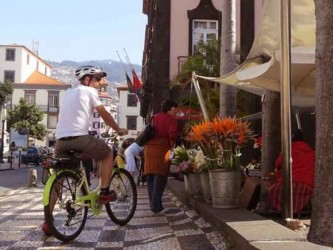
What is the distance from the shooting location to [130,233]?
19.1 feet

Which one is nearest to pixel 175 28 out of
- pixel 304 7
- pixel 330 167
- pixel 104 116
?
pixel 304 7

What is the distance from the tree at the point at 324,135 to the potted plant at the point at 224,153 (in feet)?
7.55

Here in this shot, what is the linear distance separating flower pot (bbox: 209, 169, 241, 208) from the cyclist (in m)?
1.27

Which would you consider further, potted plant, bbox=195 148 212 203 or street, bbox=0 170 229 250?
potted plant, bbox=195 148 212 203

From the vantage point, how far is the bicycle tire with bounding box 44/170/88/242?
521cm

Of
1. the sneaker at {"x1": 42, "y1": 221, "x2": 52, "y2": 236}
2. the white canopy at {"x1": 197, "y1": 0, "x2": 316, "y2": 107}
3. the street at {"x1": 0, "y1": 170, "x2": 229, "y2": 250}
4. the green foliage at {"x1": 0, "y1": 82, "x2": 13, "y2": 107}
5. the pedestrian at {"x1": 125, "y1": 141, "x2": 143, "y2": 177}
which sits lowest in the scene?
the street at {"x1": 0, "y1": 170, "x2": 229, "y2": 250}

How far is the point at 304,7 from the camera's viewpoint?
699 centimetres

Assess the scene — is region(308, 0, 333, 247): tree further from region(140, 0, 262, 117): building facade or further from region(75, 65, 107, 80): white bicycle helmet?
region(140, 0, 262, 117): building facade

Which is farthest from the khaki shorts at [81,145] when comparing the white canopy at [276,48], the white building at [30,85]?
the white building at [30,85]

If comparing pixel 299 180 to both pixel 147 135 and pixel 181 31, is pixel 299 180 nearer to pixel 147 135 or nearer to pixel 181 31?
pixel 147 135

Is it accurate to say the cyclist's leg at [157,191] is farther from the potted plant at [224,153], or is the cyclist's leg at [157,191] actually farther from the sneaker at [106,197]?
the sneaker at [106,197]

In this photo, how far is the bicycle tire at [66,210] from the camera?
5.21 meters

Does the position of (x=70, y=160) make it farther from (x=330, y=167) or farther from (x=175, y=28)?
(x=175, y=28)

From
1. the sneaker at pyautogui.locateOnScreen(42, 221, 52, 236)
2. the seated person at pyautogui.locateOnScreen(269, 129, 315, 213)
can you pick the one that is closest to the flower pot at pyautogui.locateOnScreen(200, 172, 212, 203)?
the seated person at pyautogui.locateOnScreen(269, 129, 315, 213)
